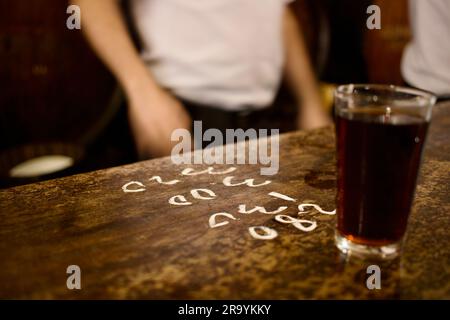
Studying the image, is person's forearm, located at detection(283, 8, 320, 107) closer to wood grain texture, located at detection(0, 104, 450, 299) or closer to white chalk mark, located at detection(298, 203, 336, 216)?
wood grain texture, located at detection(0, 104, 450, 299)

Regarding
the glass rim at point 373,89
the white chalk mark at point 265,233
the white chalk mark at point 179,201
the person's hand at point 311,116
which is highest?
the glass rim at point 373,89

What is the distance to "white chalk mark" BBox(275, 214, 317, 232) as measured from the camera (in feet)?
2.46

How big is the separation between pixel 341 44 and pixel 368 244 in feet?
11.7

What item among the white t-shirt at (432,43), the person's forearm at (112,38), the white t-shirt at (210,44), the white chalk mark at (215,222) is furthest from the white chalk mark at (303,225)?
the white t-shirt at (432,43)

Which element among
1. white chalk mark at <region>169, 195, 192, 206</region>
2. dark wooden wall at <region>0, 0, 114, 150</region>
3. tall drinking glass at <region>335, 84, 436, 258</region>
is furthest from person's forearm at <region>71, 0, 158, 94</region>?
tall drinking glass at <region>335, 84, 436, 258</region>

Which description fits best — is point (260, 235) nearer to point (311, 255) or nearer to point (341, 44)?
point (311, 255)

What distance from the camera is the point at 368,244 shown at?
2.16 ft

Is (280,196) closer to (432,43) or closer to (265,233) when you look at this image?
(265,233)

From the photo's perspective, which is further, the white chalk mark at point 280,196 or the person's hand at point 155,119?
the person's hand at point 155,119

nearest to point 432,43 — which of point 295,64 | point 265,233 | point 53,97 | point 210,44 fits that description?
point 295,64

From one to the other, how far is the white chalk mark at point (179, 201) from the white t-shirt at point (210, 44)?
1.34 m

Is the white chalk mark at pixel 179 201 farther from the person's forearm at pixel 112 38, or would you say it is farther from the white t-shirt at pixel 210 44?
the white t-shirt at pixel 210 44

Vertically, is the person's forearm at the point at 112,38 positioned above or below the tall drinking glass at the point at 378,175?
above

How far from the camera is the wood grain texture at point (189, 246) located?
0.58m
